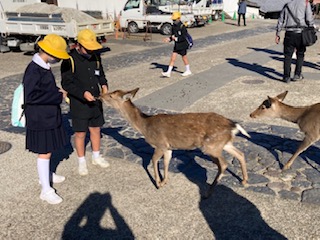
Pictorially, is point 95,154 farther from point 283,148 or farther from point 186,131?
point 283,148

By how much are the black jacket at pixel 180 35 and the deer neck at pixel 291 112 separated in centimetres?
612

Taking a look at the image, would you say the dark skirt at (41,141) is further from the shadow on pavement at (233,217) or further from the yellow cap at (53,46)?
the shadow on pavement at (233,217)

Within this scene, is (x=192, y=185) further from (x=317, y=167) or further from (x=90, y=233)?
(x=317, y=167)

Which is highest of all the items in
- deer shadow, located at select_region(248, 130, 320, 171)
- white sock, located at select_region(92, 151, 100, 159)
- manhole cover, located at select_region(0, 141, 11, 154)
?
white sock, located at select_region(92, 151, 100, 159)

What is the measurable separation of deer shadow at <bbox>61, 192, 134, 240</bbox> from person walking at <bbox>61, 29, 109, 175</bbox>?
34.3 inches

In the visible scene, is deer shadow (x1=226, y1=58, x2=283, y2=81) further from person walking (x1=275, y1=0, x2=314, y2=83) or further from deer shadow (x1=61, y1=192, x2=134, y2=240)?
deer shadow (x1=61, y1=192, x2=134, y2=240)

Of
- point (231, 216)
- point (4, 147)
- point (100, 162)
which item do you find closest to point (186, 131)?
point (231, 216)

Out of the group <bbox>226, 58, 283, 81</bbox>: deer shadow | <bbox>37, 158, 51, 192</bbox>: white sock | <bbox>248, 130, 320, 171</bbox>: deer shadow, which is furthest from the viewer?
<bbox>226, 58, 283, 81</bbox>: deer shadow

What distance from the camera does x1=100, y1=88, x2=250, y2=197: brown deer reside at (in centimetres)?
452

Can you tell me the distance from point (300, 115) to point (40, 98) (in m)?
3.81

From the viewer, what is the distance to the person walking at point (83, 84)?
480cm

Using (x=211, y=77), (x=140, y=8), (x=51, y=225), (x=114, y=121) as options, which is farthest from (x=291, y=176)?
(x=140, y=8)

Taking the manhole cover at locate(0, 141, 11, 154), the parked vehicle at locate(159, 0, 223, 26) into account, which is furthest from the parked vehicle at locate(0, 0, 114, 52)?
the manhole cover at locate(0, 141, 11, 154)

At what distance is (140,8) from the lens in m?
24.2
